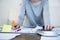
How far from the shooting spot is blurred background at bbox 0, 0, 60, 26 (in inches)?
66.8

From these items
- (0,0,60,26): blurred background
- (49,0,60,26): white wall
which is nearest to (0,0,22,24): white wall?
(0,0,60,26): blurred background

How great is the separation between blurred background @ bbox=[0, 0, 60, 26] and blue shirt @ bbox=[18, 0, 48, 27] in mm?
76

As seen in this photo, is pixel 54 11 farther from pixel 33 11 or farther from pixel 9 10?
pixel 9 10

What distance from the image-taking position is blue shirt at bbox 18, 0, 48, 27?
5.59 ft

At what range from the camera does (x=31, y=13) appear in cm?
172

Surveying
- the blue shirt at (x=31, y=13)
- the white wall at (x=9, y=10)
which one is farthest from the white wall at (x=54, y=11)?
the white wall at (x=9, y=10)

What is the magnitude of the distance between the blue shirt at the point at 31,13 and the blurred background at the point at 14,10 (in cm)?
8

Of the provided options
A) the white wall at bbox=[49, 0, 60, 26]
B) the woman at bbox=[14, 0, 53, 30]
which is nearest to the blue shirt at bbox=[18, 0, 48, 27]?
the woman at bbox=[14, 0, 53, 30]

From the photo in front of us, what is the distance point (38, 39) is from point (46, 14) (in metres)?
0.74

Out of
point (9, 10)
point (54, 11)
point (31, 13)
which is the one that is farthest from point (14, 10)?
point (54, 11)

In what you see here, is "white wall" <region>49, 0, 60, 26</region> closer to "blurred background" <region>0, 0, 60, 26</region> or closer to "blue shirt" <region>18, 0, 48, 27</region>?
"blurred background" <region>0, 0, 60, 26</region>

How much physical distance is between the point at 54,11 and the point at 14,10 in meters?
0.59

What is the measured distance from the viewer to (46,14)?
170 cm

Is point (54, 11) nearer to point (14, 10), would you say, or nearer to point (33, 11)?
point (33, 11)
